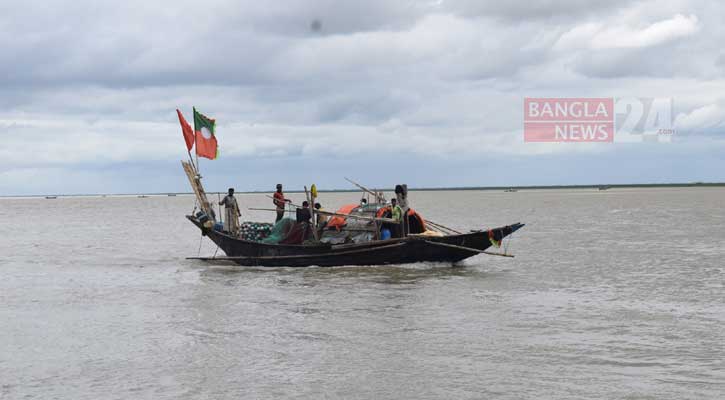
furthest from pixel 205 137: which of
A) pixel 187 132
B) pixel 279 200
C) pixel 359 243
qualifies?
pixel 359 243

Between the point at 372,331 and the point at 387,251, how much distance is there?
24.8ft

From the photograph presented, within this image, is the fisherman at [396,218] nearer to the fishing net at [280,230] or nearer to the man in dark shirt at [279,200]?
the fishing net at [280,230]

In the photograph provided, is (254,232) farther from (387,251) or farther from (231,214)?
(387,251)

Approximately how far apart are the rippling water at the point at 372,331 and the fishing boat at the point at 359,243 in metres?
0.42

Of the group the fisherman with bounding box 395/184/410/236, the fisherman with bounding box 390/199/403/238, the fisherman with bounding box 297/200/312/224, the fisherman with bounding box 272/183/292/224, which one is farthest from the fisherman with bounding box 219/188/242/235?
the fisherman with bounding box 395/184/410/236

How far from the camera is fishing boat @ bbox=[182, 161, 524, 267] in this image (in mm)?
18719

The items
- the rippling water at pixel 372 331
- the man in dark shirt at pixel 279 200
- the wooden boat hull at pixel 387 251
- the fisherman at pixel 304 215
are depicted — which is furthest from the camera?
the man in dark shirt at pixel 279 200

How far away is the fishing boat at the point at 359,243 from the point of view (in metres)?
18.7

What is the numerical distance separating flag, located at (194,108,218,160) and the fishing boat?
2.43 m

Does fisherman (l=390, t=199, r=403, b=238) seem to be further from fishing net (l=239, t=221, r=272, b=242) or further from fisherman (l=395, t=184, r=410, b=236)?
fishing net (l=239, t=221, r=272, b=242)

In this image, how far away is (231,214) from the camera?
21.6m

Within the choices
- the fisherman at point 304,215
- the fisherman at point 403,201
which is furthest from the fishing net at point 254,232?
the fisherman at point 403,201

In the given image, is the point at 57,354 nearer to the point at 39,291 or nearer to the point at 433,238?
the point at 39,291

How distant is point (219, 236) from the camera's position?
2197 centimetres
